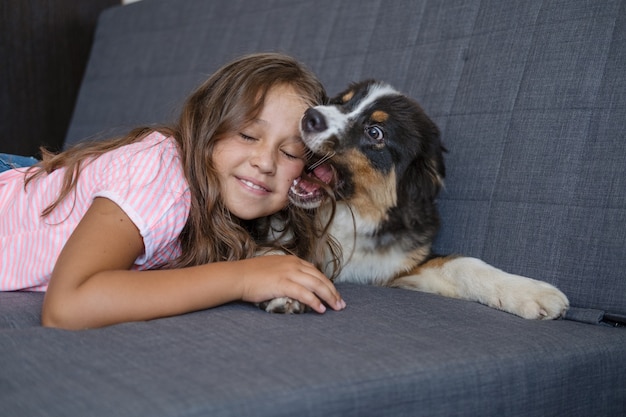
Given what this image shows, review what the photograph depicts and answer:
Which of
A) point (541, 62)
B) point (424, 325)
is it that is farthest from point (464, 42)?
point (424, 325)

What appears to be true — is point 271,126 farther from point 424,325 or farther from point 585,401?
point 585,401

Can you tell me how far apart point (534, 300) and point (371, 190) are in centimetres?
65

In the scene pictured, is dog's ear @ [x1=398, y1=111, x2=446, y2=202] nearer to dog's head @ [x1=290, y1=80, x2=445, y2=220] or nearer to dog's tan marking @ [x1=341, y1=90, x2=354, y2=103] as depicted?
dog's head @ [x1=290, y1=80, x2=445, y2=220]

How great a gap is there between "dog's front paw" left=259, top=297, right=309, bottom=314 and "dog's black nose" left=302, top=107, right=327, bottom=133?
2.03 feet

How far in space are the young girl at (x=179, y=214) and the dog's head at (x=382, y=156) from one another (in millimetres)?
138

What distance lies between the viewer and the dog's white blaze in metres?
2.09

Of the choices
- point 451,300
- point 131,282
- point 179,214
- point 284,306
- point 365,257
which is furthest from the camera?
point 365,257

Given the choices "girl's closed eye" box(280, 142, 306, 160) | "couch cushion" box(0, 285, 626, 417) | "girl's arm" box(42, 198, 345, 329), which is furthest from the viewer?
"girl's closed eye" box(280, 142, 306, 160)

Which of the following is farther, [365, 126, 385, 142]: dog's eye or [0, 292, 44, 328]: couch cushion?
[365, 126, 385, 142]: dog's eye

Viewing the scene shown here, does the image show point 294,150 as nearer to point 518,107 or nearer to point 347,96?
point 347,96

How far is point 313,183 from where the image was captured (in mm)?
2146

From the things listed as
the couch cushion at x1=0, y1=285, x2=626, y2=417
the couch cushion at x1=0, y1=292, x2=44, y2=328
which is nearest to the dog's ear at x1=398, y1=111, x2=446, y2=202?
the couch cushion at x1=0, y1=285, x2=626, y2=417

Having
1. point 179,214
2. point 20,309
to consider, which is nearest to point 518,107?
point 179,214

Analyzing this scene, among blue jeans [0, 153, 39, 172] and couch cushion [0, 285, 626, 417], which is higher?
blue jeans [0, 153, 39, 172]
